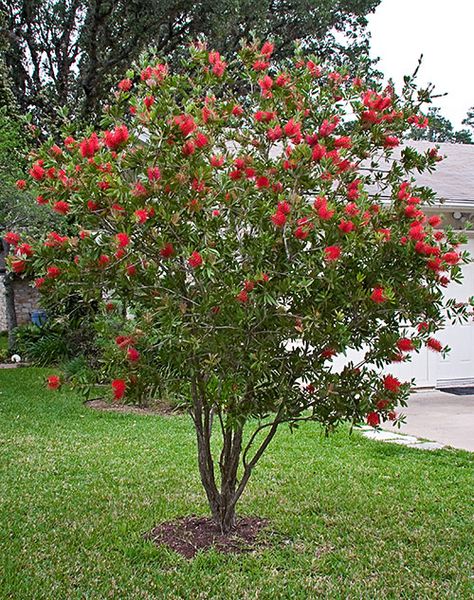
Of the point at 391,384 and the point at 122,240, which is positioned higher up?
the point at 122,240

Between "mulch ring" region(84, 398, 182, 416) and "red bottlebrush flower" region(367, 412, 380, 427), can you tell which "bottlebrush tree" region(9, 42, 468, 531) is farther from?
"mulch ring" region(84, 398, 182, 416)

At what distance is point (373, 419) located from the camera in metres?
3.79

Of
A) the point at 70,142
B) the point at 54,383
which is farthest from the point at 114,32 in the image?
the point at 54,383

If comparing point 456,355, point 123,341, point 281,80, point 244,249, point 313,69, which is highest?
point 313,69

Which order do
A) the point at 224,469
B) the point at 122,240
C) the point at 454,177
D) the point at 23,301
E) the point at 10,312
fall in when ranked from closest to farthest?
the point at 122,240
the point at 224,469
the point at 454,177
the point at 10,312
the point at 23,301

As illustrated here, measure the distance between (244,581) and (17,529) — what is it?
1661mm

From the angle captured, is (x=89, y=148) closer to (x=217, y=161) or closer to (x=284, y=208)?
(x=217, y=161)

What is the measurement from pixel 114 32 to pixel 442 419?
13.6m

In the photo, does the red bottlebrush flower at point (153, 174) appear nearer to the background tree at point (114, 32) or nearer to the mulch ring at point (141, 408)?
the mulch ring at point (141, 408)

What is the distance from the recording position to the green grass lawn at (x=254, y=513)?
3.59 metres

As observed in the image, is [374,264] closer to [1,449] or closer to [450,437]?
[450,437]

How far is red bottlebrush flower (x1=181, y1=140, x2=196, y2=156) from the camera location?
11.5ft

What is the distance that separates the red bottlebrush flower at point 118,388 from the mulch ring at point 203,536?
1.08 m

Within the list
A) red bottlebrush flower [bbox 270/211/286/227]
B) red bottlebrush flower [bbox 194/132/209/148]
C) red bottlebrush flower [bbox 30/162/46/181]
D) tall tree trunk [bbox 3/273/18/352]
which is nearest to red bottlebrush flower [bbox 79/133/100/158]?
red bottlebrush flower [bbox 30/162/46/181]
